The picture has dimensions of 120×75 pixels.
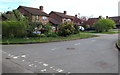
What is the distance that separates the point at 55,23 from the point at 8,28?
24.2 metres

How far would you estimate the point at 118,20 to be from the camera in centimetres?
6612

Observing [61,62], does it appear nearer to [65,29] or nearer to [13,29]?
[13,29]

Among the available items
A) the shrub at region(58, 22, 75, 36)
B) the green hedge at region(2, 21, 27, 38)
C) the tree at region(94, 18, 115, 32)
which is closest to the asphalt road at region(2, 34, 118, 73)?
the green hedge at region(2, 21, 27, 38)

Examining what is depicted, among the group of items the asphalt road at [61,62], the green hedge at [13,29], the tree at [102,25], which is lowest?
the asphalt road at [61,62]

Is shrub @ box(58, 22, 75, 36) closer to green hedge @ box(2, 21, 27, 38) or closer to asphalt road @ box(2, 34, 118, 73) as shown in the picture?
green hedge @ box(2, 21, 27, 38)

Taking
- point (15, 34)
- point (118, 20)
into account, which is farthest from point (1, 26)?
point (118, 20)

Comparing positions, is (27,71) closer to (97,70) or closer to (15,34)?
(97,70)

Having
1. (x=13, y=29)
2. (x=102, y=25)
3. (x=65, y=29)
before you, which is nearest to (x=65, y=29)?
(x=65, y=29)

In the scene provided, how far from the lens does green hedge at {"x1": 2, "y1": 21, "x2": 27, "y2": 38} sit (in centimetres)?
1609

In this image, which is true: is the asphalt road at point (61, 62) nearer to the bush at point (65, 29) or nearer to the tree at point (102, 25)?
the bush at point (65, 29)

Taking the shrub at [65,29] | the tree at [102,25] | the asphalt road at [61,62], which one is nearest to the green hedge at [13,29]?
the shrub at [65,29]

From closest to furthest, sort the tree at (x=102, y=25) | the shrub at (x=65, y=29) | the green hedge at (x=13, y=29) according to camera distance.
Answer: the green hedge at (x=13, y=29), the shrub at (x=65, y=29), the tree at (x=102, y=25)

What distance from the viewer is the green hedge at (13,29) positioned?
16.1 metres

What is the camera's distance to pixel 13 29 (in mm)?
16469
